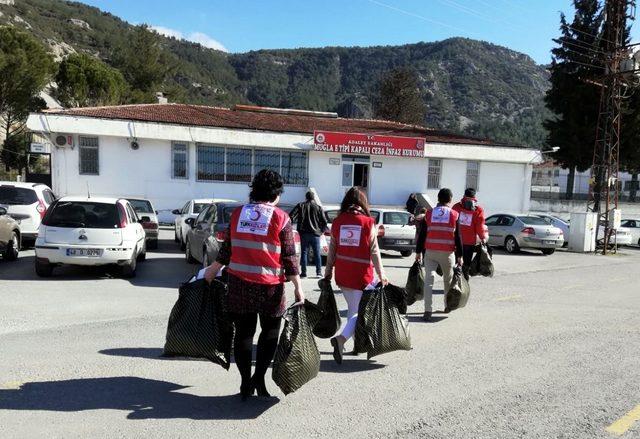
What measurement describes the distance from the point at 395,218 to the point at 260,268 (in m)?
11.3

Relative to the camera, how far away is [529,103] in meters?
117

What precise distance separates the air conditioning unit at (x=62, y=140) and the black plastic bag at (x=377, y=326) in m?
21.5

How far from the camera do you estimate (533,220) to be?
1859 centimetres

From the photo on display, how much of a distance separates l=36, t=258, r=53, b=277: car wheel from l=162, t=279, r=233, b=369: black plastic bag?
20.7ft

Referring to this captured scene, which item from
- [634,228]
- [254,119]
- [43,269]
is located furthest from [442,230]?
[254,119]

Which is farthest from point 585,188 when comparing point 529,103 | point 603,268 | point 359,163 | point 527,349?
point 527,349

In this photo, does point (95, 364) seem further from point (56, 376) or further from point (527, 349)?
point (527, 349)

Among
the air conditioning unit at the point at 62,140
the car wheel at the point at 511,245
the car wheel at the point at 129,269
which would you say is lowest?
the car wheel at the point at 511,245

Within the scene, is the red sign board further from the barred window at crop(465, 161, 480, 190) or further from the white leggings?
the white leggings

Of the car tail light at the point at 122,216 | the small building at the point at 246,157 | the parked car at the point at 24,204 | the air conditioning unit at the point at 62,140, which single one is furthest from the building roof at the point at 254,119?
the car tail light at the point at 122,216

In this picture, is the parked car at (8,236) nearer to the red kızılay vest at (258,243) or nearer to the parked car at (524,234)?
the red kızılay vest at (258,243)

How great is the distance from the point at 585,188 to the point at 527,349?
3339 inches

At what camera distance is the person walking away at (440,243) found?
23.6ft

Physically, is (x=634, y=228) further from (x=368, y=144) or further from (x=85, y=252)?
(x=85, y=252)
